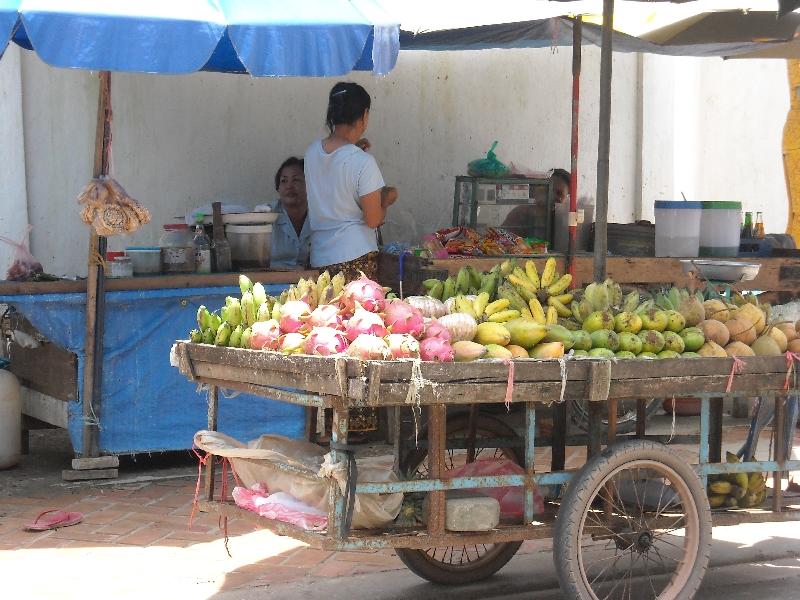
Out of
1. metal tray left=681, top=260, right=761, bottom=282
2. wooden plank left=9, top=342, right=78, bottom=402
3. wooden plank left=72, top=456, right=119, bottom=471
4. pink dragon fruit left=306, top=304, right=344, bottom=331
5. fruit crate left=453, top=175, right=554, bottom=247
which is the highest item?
fruit crate left=453, top=175, right=554, bottom=247

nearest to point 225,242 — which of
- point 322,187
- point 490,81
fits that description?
point 322,187

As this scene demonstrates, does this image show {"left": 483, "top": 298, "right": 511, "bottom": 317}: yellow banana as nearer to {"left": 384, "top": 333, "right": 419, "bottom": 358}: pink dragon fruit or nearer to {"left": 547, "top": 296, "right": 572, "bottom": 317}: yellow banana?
{"left": 547, "top": 296, "right": 572, "bottom": 317}: yellow banana

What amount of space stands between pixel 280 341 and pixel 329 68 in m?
1.70

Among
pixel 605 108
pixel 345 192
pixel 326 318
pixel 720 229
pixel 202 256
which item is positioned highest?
pixel 605 108

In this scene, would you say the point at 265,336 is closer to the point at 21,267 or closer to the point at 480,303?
the point at 480,303

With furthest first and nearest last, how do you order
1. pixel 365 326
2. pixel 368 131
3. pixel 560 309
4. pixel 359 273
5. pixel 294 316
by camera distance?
pixel 368 131 → pixel 359 273 → pixel 560 309 → pixel 294 316 → pixel 365 326

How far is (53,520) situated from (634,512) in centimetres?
280

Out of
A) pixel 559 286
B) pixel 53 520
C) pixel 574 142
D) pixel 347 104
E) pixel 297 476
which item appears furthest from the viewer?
pixel 574 142

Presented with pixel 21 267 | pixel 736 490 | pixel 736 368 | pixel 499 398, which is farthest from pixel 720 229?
pixel 21 267

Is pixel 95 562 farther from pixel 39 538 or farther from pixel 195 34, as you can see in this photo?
pixel 195 34

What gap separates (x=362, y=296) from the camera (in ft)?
11.6

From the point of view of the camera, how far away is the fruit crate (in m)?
6.90

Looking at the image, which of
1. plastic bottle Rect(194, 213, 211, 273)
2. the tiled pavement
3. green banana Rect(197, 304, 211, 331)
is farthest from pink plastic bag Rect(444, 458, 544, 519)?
plastic bottle Rect(194, 213, 211, 273)

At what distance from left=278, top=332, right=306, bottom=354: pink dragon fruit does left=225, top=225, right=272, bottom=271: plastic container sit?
254 centimetres
